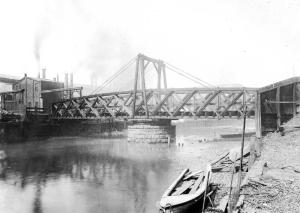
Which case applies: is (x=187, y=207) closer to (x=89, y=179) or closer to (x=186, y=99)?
(x=89, y=179)

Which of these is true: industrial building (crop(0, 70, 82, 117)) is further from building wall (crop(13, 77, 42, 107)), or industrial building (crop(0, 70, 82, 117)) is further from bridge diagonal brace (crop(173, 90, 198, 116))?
bridge diagonal brace (crop(173, 90, 198, 116))

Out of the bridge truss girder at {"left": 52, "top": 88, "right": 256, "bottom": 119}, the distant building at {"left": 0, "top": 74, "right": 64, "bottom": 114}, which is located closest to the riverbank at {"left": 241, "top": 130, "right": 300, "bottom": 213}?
the bridge truss girder at {"left": 52, "top": 88, "right": 256, "bottom": 119}

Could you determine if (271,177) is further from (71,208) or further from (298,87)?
(298,87)

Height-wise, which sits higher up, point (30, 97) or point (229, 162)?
point (30, 97)

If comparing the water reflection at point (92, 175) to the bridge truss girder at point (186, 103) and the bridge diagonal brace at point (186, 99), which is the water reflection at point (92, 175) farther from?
the bridge truss girder at point (186, 103)

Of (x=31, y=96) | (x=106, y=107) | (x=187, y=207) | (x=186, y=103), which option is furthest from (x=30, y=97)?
(x=187, y=207)

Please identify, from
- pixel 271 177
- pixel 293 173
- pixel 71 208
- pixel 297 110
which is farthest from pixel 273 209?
pixel 297 110
